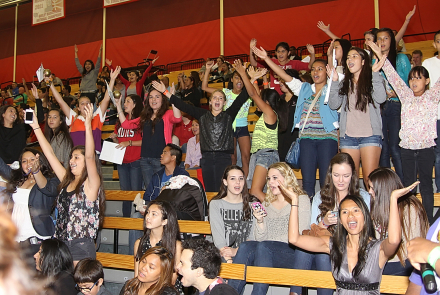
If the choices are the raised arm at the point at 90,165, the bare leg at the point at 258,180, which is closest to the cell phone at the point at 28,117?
the raised arm at the point at 90,165

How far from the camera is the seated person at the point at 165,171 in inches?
198

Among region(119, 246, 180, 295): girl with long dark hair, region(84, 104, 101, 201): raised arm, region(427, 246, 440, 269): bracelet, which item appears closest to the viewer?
region(427, 246, 440, 269): bracelet

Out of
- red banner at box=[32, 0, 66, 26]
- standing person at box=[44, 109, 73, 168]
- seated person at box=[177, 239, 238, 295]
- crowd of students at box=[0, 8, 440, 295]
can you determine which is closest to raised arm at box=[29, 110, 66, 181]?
crowd of students at box=[0, 8, 440, 295]

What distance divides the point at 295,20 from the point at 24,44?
35.7ft

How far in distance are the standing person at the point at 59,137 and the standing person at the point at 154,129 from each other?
3.01 ft

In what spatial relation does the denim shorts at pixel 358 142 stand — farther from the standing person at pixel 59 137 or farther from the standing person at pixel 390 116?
the standing person at pixel 59 137

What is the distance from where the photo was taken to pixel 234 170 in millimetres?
4137

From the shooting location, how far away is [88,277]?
3414 mm

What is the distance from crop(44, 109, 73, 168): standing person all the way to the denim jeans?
12.6 ft

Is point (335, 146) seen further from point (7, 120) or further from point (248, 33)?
point (248, 33)

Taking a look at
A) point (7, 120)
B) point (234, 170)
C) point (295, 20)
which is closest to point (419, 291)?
point (234, 170)

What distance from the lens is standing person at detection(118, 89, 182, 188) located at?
555cm

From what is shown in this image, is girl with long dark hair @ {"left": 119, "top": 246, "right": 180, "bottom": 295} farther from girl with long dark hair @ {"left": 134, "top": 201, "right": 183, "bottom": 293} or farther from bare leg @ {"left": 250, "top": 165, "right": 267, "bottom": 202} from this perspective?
bare leg @ {"left": 250, "top": 165, "right": 267, "bottom": 202}

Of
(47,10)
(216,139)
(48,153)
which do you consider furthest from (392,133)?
(47,10)
